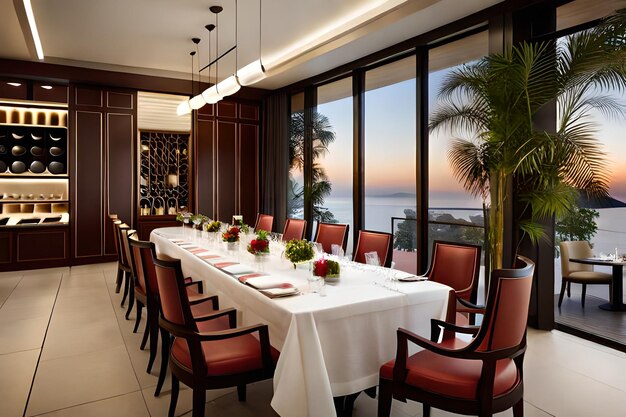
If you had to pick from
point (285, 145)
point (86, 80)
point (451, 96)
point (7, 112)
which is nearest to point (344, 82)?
point (285, 145)

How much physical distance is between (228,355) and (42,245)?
20.4 ft

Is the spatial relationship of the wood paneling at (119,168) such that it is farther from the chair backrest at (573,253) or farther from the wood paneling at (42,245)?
the chair backrest at (573,253)

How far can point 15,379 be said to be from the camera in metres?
3.09

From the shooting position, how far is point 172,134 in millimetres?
8219

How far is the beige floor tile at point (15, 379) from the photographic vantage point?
2.69m

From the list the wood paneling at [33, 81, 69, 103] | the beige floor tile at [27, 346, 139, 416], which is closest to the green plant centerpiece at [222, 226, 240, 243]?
the beige floor tile at [27, 346, 139, 416]

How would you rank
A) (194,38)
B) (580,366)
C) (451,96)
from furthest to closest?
(194,38) < (451,96) < (580,366)

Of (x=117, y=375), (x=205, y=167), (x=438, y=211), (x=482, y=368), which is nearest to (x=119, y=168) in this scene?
(x=205, y=167)

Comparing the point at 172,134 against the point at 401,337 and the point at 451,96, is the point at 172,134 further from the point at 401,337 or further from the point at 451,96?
the point at 401,337

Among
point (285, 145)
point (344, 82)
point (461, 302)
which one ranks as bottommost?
point (461, 302)

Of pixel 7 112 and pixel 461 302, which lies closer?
pixel 461 302

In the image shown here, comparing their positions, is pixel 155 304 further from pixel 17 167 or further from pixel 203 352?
pixel 17 167

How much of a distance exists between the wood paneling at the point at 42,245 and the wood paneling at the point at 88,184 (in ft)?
0.64

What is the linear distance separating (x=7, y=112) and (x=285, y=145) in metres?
4.48
